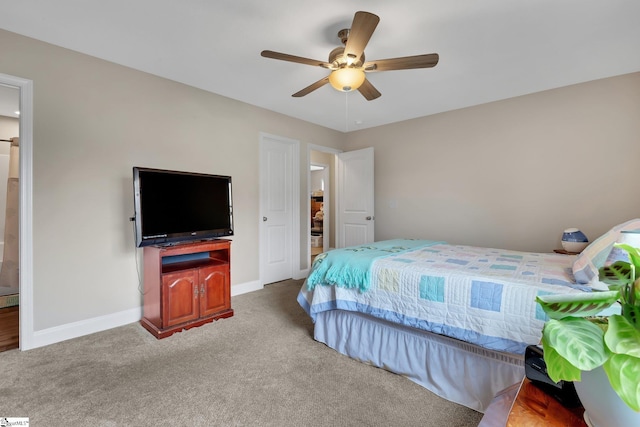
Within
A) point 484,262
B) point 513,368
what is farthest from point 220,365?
point 484,262

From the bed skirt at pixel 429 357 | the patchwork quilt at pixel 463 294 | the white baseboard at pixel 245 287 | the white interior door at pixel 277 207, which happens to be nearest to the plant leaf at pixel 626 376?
the patchwork quilt at pixel 463 294

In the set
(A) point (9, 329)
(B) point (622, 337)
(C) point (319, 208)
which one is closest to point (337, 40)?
(B) point (622, 337)

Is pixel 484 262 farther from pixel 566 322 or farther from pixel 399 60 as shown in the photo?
pixel 566 322

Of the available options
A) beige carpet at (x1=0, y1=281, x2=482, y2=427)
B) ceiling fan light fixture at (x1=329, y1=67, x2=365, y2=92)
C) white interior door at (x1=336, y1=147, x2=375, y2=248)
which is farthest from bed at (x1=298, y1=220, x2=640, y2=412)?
white interior door at (x1=336, y1=147, x2=375, y2=248)

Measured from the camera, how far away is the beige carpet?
5.24 feet

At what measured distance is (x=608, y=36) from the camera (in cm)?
229

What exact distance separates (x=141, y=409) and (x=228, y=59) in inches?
107

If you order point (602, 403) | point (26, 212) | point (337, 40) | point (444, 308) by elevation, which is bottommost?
point (444, 308)

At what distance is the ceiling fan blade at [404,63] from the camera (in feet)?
6.50

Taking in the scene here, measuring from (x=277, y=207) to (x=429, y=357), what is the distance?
292 centimetres

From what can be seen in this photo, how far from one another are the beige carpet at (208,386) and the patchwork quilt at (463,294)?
0.42 m

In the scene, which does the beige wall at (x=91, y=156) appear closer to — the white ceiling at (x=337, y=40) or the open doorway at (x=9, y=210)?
the white ceiling at (x=337, y=40)

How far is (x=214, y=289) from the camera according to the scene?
2.90m

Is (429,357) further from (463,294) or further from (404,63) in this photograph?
(404,63)
